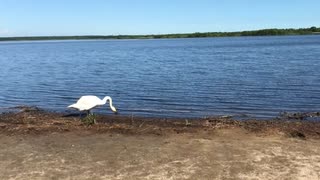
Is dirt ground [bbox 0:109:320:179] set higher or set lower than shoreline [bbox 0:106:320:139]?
higher

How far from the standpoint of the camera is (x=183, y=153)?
10.9m

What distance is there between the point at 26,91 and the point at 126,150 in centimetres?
1860

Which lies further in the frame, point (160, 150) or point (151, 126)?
point (151, 126)

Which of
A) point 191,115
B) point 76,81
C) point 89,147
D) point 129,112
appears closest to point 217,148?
point 89,147

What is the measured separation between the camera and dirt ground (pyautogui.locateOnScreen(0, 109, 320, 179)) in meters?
9.52

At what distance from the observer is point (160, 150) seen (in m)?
11.2

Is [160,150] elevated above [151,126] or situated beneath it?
elevated above

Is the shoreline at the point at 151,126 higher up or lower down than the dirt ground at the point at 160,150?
lower down

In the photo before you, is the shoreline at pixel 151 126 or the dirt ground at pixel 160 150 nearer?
the dirt ground at pixel 160 150

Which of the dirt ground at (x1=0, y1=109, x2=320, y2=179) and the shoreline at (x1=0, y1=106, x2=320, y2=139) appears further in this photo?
the shoreline at (x1=0, y1=106, x2=320, y2=139)

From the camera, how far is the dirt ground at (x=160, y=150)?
375 inches

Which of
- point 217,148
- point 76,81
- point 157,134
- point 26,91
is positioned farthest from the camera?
point 76,81

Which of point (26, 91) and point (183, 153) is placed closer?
point (183, 153)

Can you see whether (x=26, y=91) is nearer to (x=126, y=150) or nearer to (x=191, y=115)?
(x=191, y=115)
